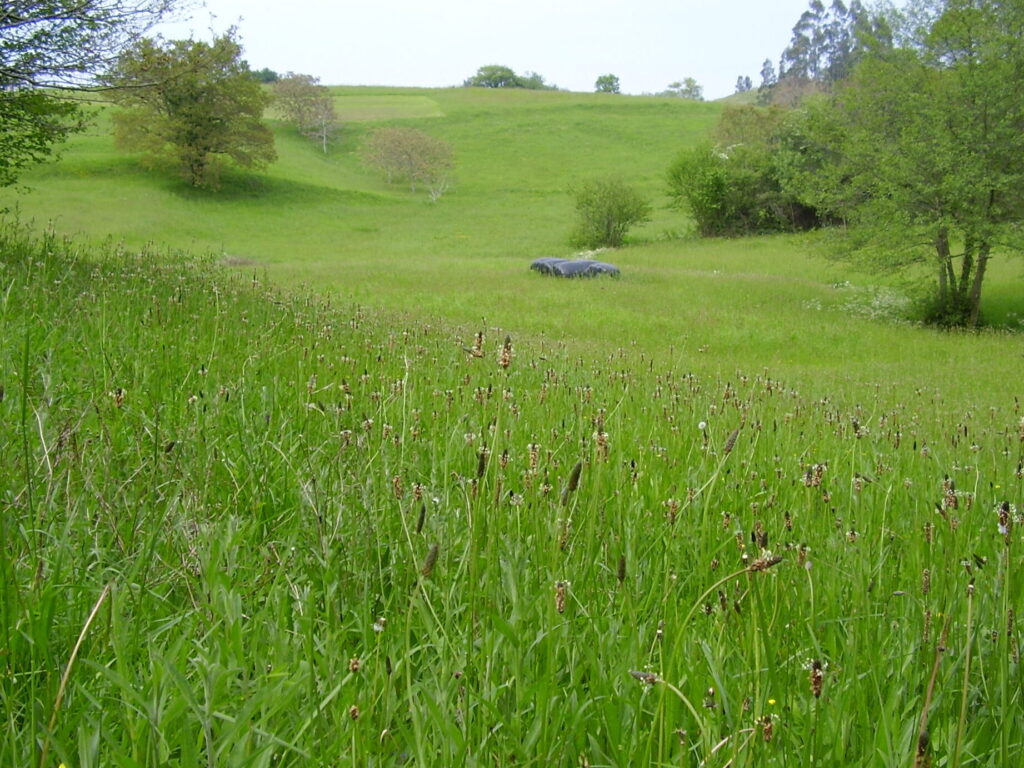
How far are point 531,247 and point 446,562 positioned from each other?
4140 centimetres

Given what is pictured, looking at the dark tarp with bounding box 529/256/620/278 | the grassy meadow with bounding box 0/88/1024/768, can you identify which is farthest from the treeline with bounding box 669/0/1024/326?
the grassy meadow with bounding box 0/88/1024/768

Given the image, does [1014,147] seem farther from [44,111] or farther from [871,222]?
[44,111]

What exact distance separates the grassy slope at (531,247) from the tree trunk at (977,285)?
99.5 inches

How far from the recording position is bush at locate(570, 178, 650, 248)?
1688 inches

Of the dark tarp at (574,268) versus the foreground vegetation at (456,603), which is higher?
the foreground vegetation at (456,603)

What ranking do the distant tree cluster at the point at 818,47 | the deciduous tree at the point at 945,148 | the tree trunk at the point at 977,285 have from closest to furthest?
the deciduous tree at the point at 945,148
the tree trunk at the point at 977,285
the distant tree cluster at the point at 818,47

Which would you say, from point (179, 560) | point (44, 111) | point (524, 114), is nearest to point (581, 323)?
point (44, 111)

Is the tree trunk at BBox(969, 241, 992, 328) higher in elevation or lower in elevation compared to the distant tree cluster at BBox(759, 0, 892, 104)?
lower

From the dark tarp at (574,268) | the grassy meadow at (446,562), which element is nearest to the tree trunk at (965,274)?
the dark tarp at (574,268)

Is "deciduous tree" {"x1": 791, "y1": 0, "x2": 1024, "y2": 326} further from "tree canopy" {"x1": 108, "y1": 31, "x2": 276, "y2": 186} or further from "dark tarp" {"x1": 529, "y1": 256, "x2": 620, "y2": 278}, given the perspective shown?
"tree canopy" {"x1": 108, "y1": 31, "x2": 276, "y2": 186}

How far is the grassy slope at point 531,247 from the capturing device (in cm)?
1902

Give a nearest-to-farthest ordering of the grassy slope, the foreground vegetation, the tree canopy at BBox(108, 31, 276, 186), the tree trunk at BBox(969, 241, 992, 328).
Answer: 1. the foreground vegetation
2. the grassy slope
3. the tree trunk at BBox(969, 241, 992, 328)
4. the tree canopy at BBox(108, 31, 276, 186)

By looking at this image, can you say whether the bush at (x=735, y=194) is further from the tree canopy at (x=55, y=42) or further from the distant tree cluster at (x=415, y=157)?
the tree canopy at (x=55, y=42)

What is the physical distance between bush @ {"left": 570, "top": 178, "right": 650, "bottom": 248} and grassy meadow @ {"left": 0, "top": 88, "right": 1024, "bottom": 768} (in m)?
34.2
